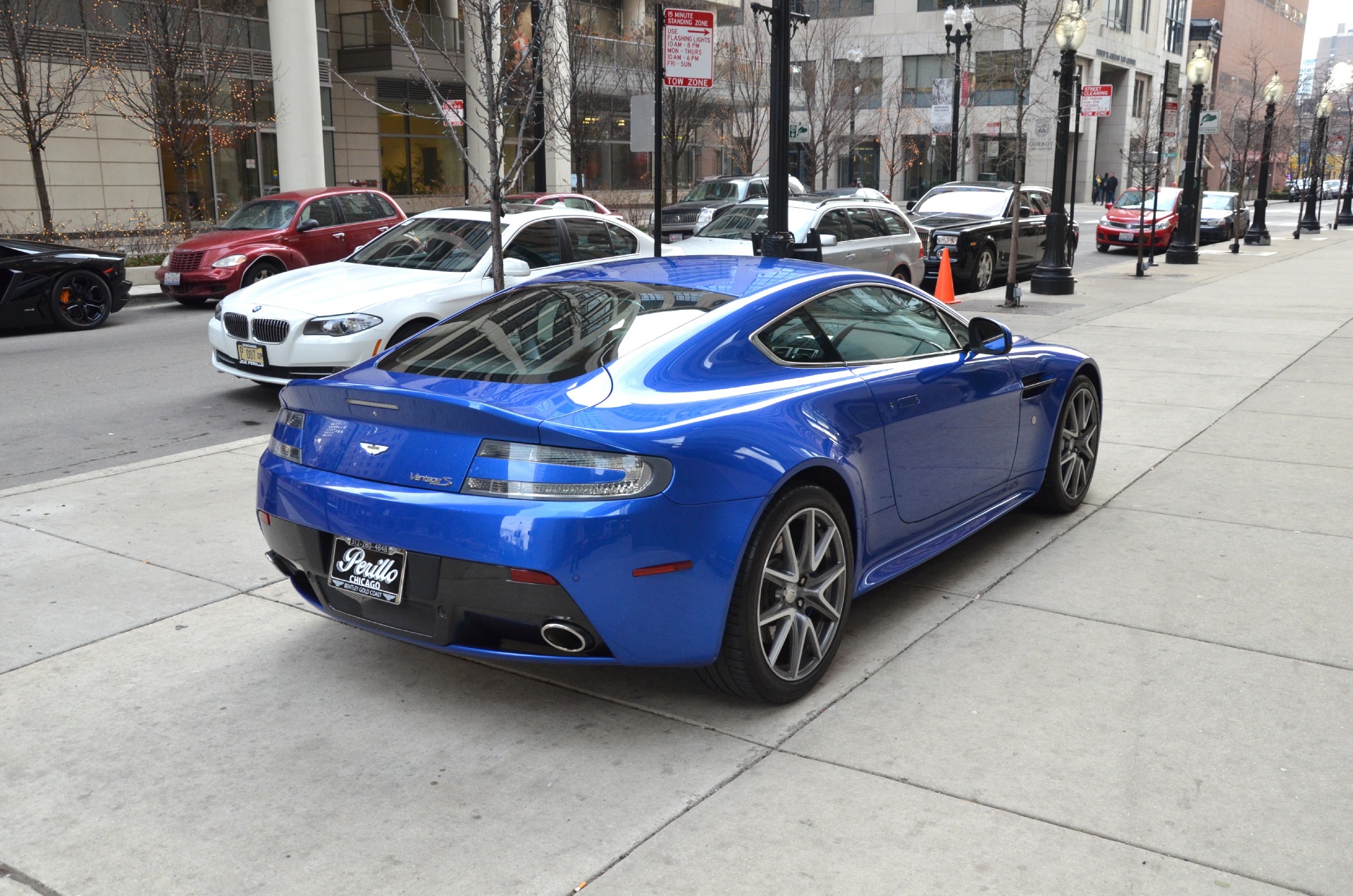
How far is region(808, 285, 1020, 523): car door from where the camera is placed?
4652 mm

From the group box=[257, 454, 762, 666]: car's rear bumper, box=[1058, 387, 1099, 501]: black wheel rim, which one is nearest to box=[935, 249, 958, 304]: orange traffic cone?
box=[1058, 387, 1099, 501]: black wheel rim

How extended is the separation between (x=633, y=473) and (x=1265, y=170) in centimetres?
3472

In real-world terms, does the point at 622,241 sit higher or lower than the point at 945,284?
higher

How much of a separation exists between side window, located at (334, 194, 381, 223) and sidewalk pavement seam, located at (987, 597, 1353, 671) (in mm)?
14210

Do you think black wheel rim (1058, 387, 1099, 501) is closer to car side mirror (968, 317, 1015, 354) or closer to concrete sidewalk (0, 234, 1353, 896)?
concrete sidewalk (0, 234, 1353, 896)

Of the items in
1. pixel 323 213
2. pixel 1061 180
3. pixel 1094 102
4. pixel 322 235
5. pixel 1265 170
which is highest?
pixel 1094 102

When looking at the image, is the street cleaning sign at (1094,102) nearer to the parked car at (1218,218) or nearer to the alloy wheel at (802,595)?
the parked car at (1218,218)

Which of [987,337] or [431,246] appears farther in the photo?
[431,246]

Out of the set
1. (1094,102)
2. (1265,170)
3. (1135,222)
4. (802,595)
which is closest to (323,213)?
(802,595)

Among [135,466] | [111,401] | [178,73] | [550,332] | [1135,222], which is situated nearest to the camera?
[550,332]

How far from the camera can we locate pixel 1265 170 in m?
33.1

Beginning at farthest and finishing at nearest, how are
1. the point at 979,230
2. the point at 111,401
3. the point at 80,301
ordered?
the point at 979,230
the point at 80,301
the point at 111,401

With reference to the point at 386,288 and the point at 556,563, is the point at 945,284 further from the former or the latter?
the point at 556,563

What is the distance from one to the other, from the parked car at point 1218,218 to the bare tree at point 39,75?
28530 mm
